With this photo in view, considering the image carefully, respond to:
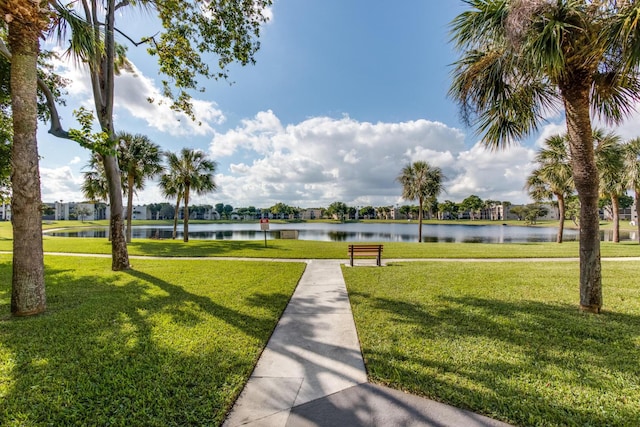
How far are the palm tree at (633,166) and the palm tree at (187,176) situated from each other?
103 feet

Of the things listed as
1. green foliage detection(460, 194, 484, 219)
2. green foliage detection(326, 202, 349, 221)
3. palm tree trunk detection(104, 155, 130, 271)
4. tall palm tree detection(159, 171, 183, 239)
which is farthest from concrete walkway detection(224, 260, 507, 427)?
green foliage detection(460, 194, 484, 219)

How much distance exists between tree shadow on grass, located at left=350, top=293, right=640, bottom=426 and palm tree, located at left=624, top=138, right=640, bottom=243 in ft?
70.3

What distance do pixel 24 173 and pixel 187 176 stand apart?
61.8 feet

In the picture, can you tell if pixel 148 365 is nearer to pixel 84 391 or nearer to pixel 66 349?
pixel 84 391

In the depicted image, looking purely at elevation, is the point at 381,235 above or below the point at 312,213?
below

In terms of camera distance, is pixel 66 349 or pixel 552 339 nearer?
pixel 66 349

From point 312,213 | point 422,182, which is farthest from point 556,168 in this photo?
point 312,213

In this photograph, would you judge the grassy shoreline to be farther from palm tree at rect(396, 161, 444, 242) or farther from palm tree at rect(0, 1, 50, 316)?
palm tree at rect(396, 161, 444, 242)

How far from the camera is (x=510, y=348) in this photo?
3.73m

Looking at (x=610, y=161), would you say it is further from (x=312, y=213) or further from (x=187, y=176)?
(x=312, y=213)

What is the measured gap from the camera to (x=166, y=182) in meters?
23.0

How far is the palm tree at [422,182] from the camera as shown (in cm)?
2612

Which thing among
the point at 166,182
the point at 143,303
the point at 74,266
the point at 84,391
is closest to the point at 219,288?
the point at 143,303

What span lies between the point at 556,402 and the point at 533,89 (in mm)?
6206
